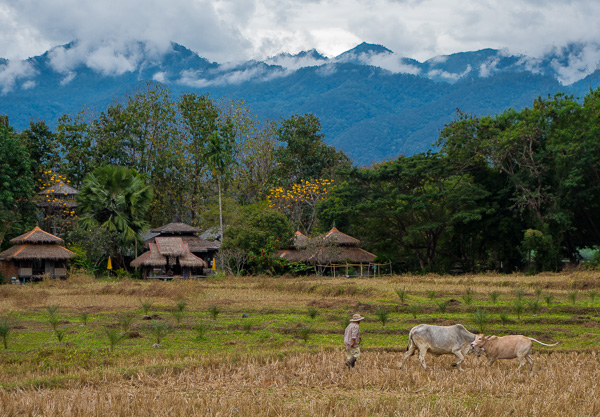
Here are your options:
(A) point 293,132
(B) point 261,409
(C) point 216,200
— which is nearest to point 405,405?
(B) point 261,409

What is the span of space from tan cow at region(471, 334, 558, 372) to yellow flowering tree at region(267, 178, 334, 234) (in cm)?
3794

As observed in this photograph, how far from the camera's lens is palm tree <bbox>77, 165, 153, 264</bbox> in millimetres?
40781

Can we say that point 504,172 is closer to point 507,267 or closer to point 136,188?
point 507,267

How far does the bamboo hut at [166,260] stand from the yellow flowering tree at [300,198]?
33.9ft

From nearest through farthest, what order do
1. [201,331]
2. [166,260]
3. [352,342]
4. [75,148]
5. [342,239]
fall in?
1. [352,342]
2. [201,331]
3. [342,239]
4. [166,260]
5. [75,148]

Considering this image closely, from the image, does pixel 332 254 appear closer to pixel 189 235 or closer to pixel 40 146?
pixel 189 235

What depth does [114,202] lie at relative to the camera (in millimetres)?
41438

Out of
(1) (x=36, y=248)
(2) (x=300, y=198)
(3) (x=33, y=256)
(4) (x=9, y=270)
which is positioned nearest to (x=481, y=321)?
(3) (x=33, y=256)

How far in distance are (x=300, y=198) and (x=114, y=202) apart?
50.1ft

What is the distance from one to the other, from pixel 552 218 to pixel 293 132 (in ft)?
92.2

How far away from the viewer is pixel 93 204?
1624 inches

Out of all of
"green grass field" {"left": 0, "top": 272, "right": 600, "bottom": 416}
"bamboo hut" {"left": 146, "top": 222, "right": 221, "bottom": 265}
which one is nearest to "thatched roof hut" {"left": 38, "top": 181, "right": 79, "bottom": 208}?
"bamboo hut" {"left": 146, "top": 222, "right": 221, "bottom": 265}

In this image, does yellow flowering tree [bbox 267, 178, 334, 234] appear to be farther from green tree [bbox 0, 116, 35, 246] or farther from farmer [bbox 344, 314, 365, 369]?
farmer [bbox 344, 314, 365, 369]

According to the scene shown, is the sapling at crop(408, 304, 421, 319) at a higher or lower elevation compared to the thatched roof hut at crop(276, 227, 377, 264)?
lower
